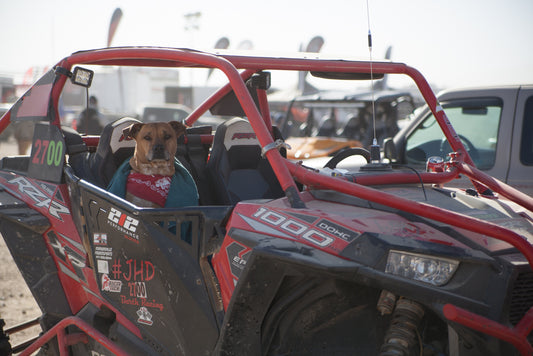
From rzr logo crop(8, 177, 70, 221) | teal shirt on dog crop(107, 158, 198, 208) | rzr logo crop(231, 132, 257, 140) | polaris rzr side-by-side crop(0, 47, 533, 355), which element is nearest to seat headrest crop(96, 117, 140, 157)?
polaris rzr side-by-side crop(0, 47, 533, 355)

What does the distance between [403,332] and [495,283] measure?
358 mm

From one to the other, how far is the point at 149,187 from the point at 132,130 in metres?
0.57

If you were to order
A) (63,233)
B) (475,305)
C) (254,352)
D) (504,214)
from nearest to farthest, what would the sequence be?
(475,305) → (254,352) → (504,214) → (63,233)

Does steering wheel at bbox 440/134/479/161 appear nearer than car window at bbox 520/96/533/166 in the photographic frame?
No

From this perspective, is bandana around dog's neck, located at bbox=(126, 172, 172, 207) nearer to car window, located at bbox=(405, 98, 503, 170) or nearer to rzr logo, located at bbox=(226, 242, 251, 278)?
rzr logo, located at bbox=(226, 242, 251, 278)

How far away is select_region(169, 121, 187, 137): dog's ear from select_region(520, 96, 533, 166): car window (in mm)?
2826

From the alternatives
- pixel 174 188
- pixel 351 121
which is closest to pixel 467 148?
pixel 174 188

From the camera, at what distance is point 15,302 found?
4.96 metres

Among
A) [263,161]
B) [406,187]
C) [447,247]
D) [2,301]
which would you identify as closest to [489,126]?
[263,161]

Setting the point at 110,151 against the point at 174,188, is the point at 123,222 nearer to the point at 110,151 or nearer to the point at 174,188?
the point at 174,188

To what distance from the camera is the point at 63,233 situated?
9.66 ft

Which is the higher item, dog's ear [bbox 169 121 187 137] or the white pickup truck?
dog's ear [bbox 169 121 187 137]

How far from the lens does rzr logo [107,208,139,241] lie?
7.88ft

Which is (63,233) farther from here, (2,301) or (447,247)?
(2,301)
